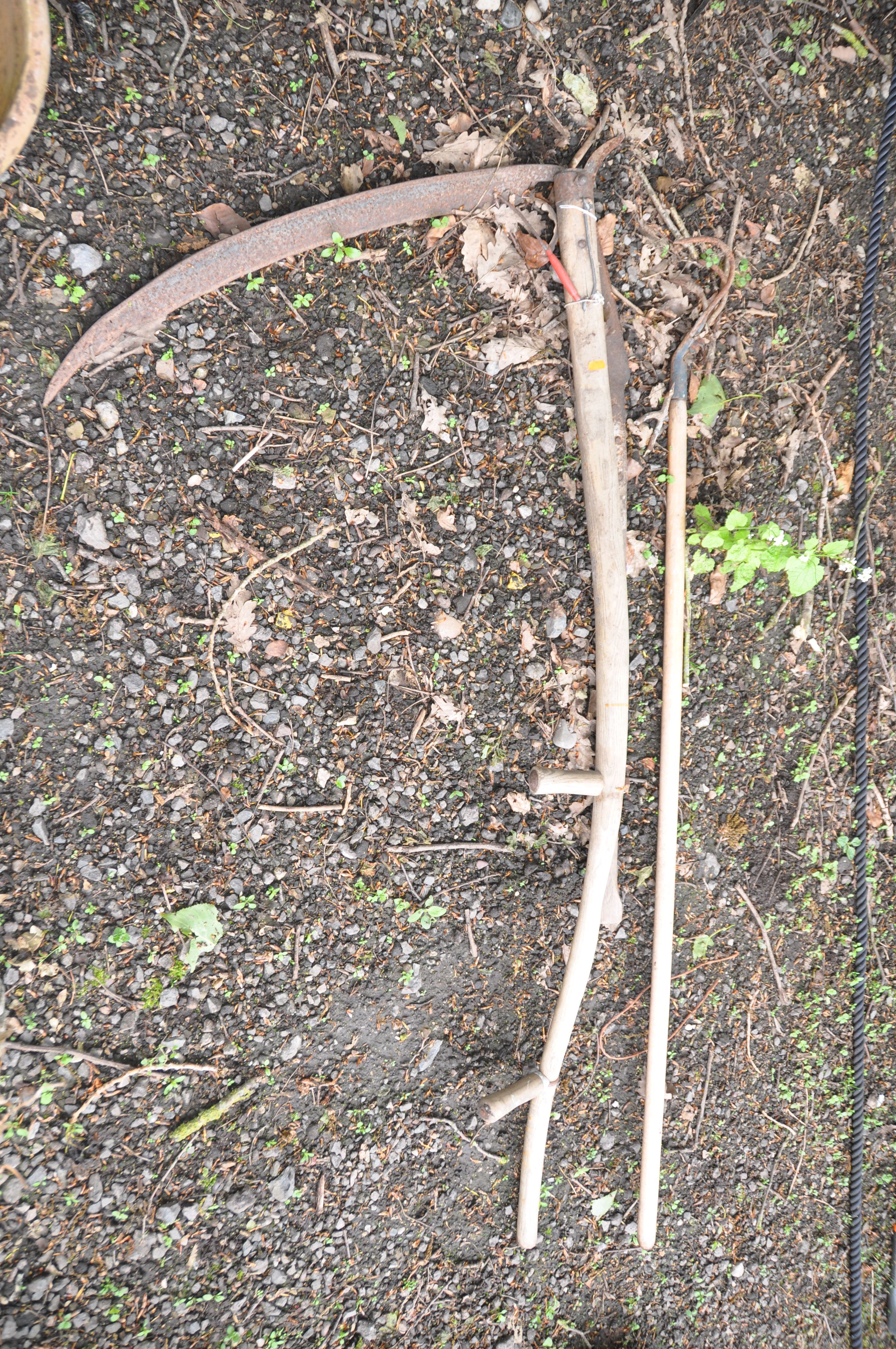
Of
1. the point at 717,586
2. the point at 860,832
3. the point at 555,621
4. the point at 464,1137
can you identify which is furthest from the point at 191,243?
the point at 860,832

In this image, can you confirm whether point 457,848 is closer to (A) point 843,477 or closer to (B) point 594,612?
(B) point 594,612

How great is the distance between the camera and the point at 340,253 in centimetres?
239

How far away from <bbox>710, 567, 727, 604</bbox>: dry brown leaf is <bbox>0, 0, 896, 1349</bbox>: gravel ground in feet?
0.29

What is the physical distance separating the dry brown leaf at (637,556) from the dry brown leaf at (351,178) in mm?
1605

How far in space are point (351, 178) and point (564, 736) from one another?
218 cm

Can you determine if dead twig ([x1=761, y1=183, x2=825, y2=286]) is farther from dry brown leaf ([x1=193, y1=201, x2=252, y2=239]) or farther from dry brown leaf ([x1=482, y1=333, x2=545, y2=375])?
dry brown leaf ([x1=193, y1=201, x2=252, y2=239])

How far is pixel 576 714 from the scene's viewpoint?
8.70 ft

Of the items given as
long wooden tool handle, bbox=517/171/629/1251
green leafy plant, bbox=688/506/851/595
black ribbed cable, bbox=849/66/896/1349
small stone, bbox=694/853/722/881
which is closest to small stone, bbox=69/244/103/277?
long wooden tool handle, bbox=517/171/629/1251

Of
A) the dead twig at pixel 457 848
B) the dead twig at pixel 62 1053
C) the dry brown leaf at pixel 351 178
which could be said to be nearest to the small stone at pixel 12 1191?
the dead twig at pixel 62 1053

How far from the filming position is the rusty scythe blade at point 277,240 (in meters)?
2.27

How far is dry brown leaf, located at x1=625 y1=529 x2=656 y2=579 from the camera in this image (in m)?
2.70

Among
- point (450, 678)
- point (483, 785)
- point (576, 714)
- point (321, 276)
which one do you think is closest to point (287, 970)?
point (483, 785)

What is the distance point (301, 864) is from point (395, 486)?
57.7 inches

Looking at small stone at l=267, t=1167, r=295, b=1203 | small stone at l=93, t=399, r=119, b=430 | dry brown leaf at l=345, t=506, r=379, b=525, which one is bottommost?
small stone at l=267, t=1167, r=295, b=1203
